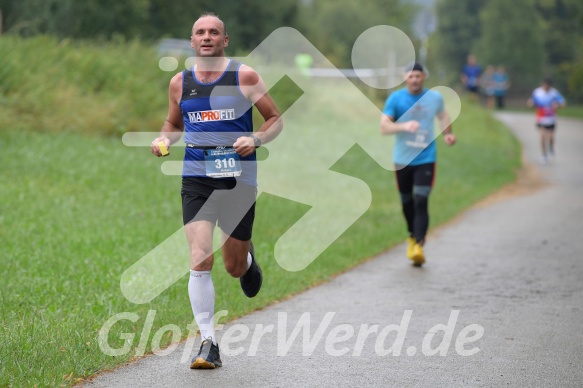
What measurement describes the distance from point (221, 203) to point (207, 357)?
39.3 inches

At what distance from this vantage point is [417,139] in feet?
37.1

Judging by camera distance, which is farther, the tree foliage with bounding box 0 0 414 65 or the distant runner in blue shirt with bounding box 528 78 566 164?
the tree foliage with bounding box 0 0 414 65

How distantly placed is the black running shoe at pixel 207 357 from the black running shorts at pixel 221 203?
76 cm

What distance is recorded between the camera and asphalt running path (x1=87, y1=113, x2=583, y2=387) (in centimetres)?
629

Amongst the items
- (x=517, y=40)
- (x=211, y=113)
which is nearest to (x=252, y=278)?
(x=211, y=113)

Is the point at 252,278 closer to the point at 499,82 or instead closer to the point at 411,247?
the point at 411,247

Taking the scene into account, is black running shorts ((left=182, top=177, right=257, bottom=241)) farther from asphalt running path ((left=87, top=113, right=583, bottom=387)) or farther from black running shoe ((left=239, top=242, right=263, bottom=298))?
asphalt running path ((left=87, top=113, right=583, bottom=387))

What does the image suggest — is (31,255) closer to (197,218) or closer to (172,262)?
(172,262)

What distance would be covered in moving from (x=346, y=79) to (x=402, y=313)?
27490 millimetres

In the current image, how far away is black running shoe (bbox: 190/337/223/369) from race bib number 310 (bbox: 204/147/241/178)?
3.37 feet

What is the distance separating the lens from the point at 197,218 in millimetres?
6703

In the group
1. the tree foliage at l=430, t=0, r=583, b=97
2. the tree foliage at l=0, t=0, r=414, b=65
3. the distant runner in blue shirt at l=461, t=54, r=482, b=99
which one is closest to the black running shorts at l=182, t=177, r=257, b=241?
the tree foliage at l=0, t=0, r=414, b=65

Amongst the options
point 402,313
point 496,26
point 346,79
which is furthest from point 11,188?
point 496,26

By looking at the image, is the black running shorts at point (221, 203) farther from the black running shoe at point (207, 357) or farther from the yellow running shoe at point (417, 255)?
the yellow running shoe at point (417, 255)
